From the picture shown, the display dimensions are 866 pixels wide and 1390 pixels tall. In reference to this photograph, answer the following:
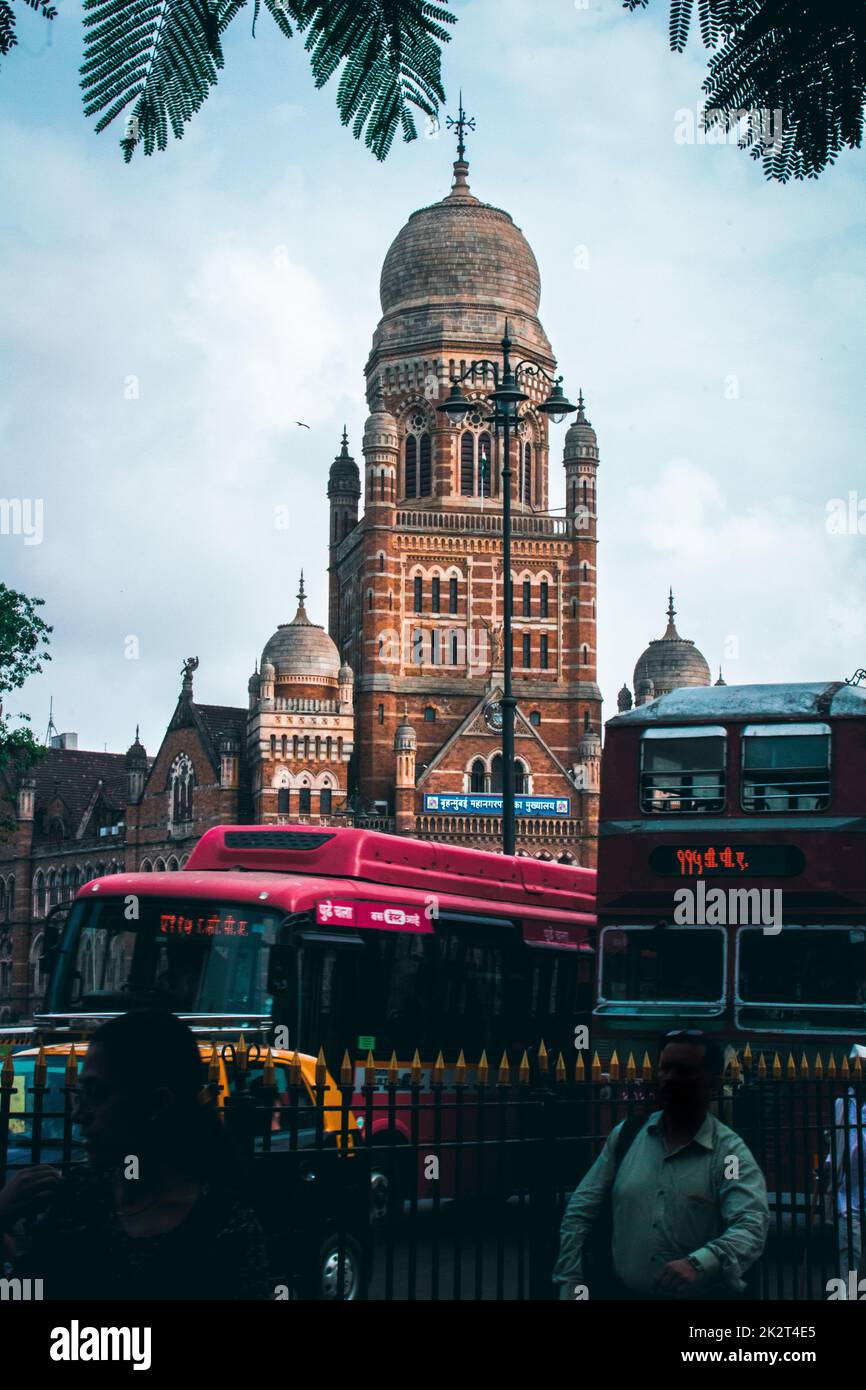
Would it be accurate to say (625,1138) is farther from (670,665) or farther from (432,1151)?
(670,665)

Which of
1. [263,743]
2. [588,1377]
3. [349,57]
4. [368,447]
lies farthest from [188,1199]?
[368,447]

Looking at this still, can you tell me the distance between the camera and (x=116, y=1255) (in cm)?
436

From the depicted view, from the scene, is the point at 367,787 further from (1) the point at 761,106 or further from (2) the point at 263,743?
(1) the point at 761,106

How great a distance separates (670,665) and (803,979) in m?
67.9

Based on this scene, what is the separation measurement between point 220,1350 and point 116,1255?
2.07 ft

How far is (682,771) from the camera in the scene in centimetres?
1602

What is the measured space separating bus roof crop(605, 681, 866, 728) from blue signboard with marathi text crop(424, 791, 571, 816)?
50395mm

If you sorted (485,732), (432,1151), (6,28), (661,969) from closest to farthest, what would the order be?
(6,28) → (432,1151) → (661,969) → (485,732)

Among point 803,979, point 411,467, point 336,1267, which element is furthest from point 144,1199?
point 411,467

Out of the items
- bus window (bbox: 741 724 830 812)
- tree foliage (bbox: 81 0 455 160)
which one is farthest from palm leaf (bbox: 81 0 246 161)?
bus window (bbox: 741 724 830 812)

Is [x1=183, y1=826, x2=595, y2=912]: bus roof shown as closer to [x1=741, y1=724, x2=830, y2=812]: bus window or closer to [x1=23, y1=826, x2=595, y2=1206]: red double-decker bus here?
[x1=23, y1=826, x2=595, y2=1206]: red double-decker bus

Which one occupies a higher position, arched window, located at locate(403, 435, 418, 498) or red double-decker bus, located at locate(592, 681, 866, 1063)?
arched window, located at locate(403, 435, 418, 498)

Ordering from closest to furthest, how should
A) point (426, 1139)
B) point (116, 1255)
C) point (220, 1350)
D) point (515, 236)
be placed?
point (116, 1255)
point (220, 1350)
point (426, 1139)
point (515, 236)

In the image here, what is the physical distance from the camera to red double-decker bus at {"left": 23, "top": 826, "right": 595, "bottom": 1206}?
49.6ft
